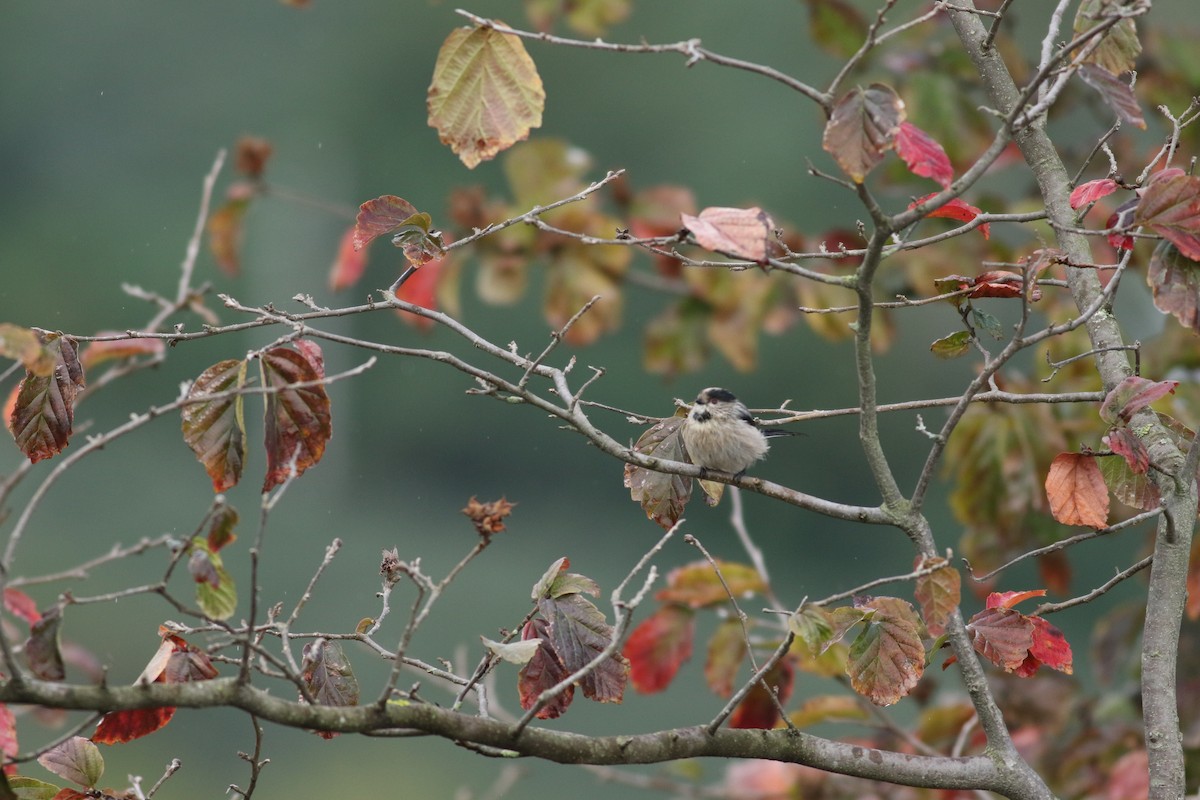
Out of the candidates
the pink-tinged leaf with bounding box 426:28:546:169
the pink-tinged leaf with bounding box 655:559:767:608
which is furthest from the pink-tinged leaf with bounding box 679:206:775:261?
the pink-tinged leaf with bounding box 655:559:767:608

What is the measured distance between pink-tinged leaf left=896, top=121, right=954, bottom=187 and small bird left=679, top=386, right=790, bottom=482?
1.25 meters

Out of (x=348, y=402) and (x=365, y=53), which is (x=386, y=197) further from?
(x=365, y=53)

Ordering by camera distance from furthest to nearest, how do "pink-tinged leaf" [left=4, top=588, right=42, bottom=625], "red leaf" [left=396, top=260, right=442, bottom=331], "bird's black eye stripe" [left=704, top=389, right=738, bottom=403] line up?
"red leaf" [left=396, top=260, right=442, bottom=331], "bird's black eye stripe" [left=704, top=389, right=738, bottom=403], "pink-tinged leaf" [left=4, top=588, right=42, bottom=625]

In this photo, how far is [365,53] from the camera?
1614 cm

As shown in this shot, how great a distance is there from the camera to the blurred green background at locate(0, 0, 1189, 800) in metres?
9.09

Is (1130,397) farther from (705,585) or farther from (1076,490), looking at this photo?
(705,585)

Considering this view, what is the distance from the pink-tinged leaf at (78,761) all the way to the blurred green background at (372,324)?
653cm

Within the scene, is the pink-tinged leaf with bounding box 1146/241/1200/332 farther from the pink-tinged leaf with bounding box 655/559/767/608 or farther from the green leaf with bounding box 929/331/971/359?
the pink-tinged leaf with bounding box 655/559/767/608

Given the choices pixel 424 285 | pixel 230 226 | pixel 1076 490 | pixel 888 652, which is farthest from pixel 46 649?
pixel 230 226

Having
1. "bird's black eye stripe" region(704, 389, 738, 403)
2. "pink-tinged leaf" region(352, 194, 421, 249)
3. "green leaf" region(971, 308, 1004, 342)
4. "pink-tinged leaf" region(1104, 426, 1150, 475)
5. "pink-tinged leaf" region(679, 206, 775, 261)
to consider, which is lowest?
"bird's black eye stripe" region(704, 389, 738, 403)

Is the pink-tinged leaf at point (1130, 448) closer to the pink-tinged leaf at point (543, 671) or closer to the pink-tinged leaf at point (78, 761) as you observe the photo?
the pink-tinged leaf at point (543, 671)

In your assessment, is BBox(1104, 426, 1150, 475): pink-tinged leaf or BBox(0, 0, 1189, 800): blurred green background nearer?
BBox(1104, 426, 1150, 475): pink-tinged leaf

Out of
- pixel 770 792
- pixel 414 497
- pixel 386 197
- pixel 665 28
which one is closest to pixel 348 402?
pixel 414 497

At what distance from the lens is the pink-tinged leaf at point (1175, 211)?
1701 millimetres
